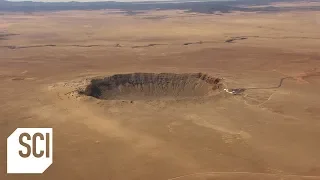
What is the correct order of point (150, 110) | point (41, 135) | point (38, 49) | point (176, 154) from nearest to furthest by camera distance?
point (176, 154) → point (41, 135) → point (150, 110) → point (38, 49)

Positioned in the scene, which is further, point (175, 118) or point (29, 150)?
point (175, 118)

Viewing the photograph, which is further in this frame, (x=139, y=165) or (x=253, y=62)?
(x=253, y=62)

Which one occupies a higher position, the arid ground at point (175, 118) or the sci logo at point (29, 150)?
the arid ground at point (175, 118)

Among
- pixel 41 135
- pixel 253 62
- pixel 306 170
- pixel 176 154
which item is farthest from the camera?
pixel 253 62

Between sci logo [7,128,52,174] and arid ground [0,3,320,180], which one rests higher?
arid ground [0,3,320,180]

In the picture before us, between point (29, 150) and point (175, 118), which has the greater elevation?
point (175, 118)

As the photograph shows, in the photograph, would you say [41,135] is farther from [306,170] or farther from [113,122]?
[306,170]

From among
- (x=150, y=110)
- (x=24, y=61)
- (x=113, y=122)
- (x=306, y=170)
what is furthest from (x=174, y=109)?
(x=24, y=61)

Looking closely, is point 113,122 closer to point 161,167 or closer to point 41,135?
point 41,135

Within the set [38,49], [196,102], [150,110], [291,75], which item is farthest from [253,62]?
[38,49]
